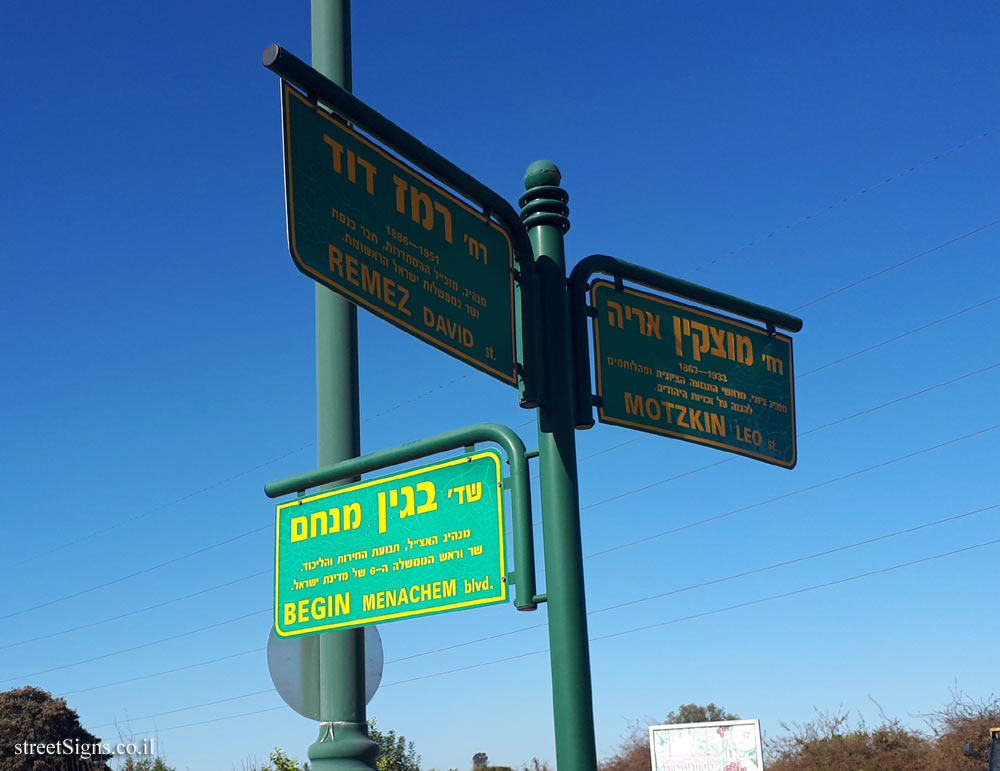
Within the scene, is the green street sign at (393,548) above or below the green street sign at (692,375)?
below

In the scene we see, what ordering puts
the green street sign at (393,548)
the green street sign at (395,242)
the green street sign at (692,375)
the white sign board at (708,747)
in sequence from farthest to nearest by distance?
the white sign board at (708,747) < the green street sign at (692,375) < the green street sign at (393,548) < the green street sign at (395,242)

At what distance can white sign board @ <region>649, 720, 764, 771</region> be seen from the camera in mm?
40034

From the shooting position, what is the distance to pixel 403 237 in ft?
12.5

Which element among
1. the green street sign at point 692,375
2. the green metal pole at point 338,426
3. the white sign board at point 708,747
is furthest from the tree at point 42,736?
the green street sign at point 692,375

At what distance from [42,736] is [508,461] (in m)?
40.4

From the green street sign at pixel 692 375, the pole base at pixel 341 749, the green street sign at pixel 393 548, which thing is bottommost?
the pole base at pixel 341 749

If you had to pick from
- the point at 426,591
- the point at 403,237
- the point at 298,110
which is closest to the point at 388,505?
the point at 426,591

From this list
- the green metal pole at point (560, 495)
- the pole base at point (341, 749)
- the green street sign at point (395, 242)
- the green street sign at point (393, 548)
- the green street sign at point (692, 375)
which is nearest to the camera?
the green street sign at point (395, 242)

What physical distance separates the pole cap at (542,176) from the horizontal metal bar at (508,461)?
102 cm

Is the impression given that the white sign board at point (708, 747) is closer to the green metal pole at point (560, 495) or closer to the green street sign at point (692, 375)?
the green street sign at point (692, 375)

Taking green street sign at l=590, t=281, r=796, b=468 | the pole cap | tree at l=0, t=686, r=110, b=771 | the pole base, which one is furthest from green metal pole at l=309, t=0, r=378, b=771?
tree at l=0, t=686, r=110, b=771

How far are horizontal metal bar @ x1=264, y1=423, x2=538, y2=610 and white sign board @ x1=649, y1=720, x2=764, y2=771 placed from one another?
38.2m

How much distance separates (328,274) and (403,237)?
18.0 inches

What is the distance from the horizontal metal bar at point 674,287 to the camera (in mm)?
4488
